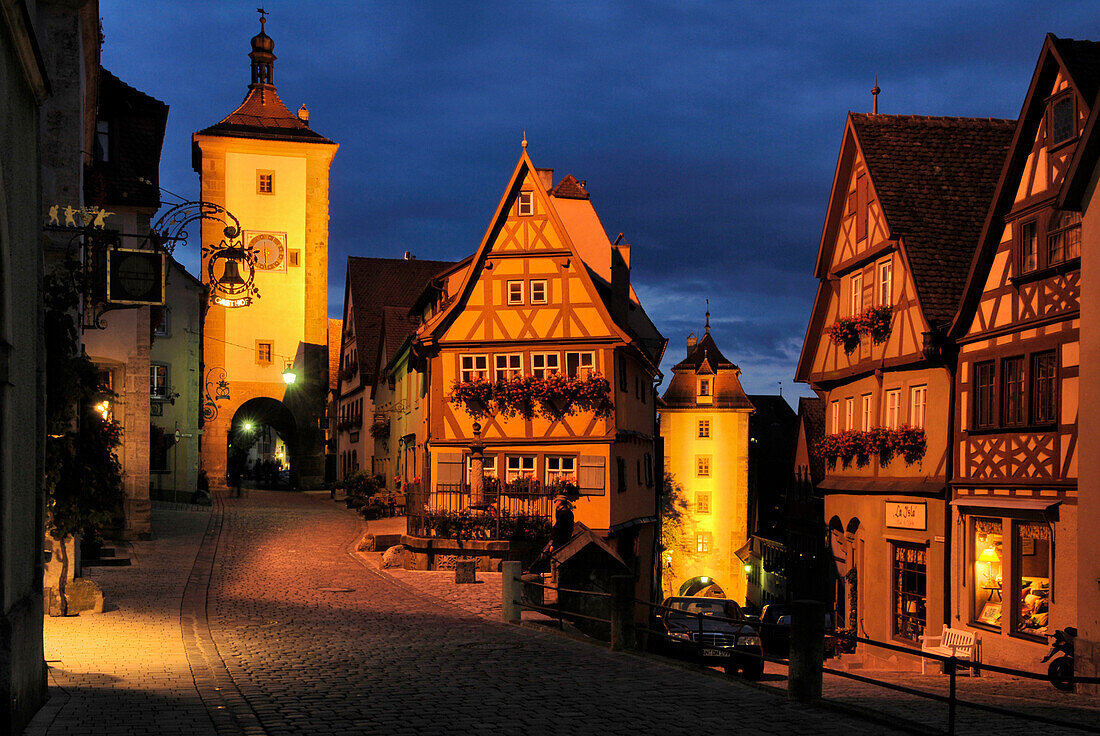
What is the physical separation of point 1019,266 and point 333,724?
1567 cm

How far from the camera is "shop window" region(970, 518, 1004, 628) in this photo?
20.9 m

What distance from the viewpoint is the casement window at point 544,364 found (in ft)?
107

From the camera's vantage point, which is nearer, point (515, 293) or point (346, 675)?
point (346, 675)

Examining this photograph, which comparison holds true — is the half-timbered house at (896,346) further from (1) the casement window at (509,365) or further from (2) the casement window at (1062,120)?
(1) the casement window at (509,365)

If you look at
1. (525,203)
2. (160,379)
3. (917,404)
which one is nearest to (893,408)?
(917,404)

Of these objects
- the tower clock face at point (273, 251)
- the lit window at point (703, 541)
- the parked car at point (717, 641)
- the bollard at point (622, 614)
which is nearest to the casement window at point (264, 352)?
the tower clock face at point (273, 251)

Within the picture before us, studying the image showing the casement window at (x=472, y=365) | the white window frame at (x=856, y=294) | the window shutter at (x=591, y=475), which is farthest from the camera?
the casement window at (x=472, y=365)

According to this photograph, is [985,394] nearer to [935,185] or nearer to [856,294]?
[935,185]

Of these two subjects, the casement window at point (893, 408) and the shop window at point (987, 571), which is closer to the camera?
the shop window at point (987, 571)

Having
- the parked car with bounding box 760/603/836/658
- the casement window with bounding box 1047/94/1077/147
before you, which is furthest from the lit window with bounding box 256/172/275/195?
the casement window with bounding box 1047/94/1077/147

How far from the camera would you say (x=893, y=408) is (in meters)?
25.3

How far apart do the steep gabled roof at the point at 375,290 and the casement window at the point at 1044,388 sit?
118ft

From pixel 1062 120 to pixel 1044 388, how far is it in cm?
458

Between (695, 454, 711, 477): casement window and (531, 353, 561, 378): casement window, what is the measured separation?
96.3 feet
